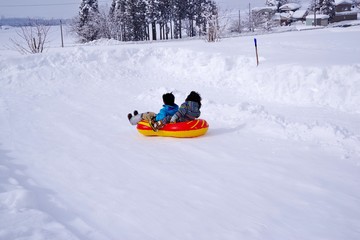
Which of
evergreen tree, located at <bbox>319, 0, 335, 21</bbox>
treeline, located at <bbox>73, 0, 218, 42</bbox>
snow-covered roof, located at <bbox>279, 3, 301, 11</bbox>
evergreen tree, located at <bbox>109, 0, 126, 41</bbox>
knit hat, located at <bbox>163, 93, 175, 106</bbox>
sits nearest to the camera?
knit hat, located at <bbox>163, 93, 175, 106</bbox>

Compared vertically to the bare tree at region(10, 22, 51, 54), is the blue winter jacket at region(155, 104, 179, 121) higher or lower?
lower

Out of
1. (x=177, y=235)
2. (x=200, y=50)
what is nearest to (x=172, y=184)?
(x=177, y=235)

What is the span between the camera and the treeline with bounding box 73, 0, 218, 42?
144 feet

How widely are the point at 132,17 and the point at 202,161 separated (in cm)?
4659

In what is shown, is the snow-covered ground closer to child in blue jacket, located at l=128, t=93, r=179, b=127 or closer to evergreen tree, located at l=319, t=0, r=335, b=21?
child in blue jacket, located at l=128, t=93, r=179, b=127

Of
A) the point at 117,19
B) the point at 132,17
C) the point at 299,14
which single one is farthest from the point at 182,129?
the point at 299,14

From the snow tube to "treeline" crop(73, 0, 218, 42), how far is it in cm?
3903

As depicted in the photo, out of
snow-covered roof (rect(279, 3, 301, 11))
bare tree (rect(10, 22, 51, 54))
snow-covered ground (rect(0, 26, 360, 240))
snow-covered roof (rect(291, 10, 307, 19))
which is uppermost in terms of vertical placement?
snow-covered roof (rect(279, 3, 301, 11))

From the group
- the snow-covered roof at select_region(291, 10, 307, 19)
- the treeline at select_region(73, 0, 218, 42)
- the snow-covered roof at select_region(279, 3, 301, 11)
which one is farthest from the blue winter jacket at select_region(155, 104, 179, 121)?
the snow-covered roof at select_region(279, 3, 301, 11)

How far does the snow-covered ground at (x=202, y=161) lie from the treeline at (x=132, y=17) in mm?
35435

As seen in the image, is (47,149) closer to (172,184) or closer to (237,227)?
(172,184)

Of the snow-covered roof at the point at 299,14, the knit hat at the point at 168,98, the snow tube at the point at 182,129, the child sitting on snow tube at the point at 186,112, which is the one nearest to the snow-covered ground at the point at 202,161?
the snow tube at the point at 182,129

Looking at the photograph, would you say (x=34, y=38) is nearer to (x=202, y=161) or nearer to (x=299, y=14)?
(x=202, y=161)

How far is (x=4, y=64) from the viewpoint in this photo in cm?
1303
